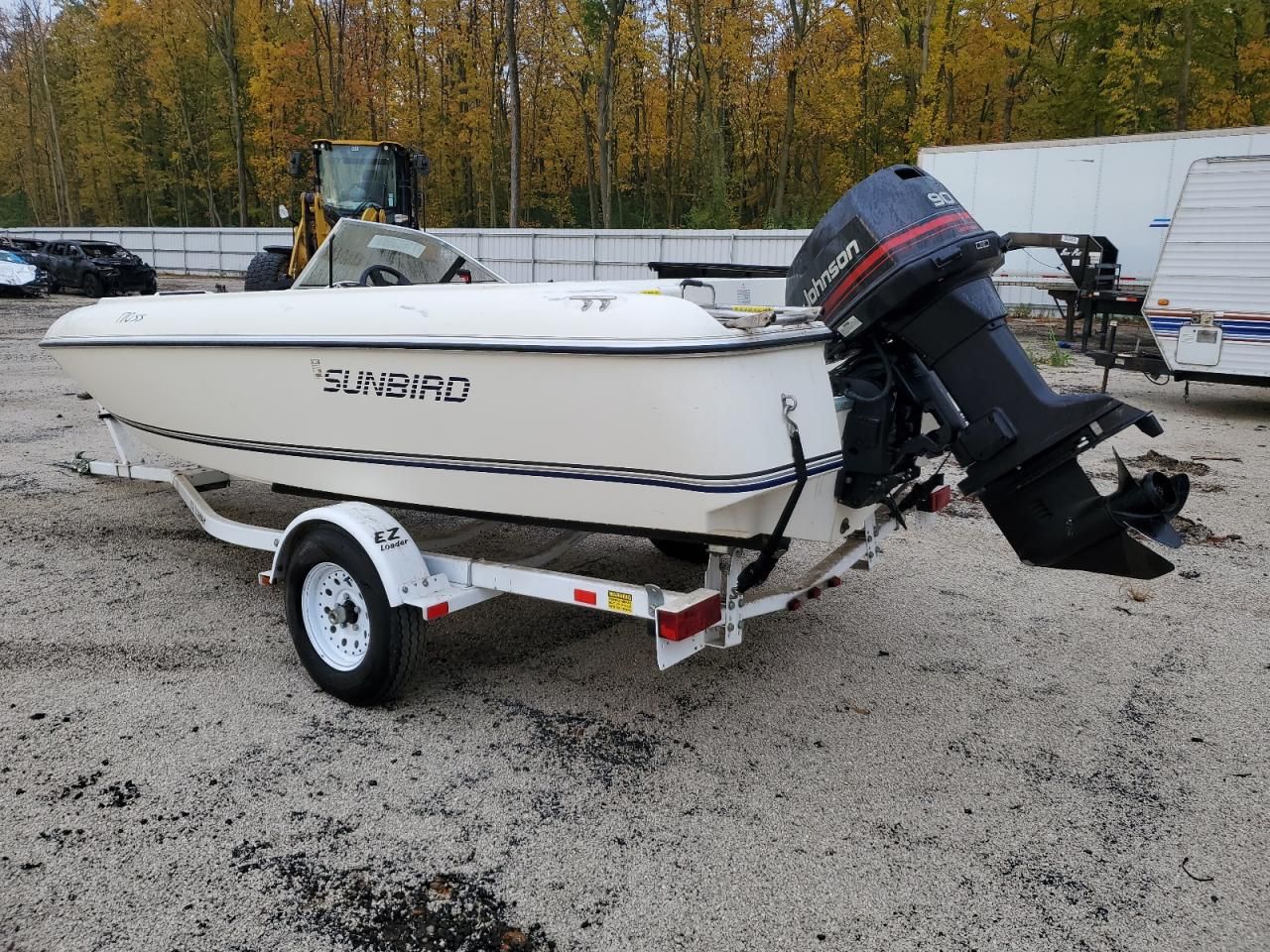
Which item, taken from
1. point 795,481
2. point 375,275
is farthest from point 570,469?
point 375,275

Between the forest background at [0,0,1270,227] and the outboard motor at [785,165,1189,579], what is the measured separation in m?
21.3

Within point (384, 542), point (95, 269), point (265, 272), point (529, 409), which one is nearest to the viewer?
point (529, 409)

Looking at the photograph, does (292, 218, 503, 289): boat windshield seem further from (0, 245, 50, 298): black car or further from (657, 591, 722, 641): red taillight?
(0, 245, 50, 298): black car

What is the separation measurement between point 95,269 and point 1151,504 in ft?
73.7

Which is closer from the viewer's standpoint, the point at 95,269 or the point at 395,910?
the point at 395,910

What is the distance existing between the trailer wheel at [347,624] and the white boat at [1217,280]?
28.3ft

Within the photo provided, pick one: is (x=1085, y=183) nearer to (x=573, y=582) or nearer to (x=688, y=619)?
(x=573, y=582)

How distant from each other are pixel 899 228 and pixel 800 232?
16215 mm

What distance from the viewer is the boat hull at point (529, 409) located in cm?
274

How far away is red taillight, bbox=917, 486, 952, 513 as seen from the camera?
3820mm

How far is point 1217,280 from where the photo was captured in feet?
29.3

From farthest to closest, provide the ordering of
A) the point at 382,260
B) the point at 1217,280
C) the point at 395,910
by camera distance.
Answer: the point at 1217,280, the point at 382,260, the point at 395,910

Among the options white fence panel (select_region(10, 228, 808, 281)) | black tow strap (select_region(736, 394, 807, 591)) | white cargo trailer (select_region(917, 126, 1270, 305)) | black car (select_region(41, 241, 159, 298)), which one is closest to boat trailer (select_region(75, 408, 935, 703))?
black tow strap (select_region(736, 394, 807, 591))

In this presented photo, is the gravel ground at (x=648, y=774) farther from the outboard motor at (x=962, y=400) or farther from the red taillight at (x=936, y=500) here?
the outboard motor at (x=962, y=400)
